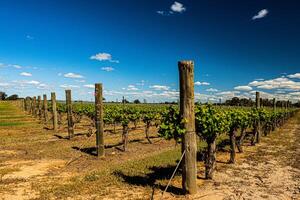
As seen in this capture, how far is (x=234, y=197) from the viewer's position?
7.78 meters

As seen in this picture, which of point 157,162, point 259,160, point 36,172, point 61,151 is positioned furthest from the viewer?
point 61,151

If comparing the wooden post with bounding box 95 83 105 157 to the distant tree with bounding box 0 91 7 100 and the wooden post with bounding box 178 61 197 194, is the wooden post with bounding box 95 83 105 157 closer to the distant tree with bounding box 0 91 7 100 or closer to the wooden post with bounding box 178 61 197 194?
the wooden post with bounding box 178 61 197 194

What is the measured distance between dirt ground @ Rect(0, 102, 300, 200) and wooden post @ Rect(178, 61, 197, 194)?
29.1 inches

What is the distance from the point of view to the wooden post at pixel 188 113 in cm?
766

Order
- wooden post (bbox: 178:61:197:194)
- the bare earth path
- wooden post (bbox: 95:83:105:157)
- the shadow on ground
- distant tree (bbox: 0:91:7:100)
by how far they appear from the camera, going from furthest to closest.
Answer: distant tree (bbox: 0:91:7:100), wooden post (bbox: 95:83:105:157), the shadow on ground, the bare earth path, wooden post (bbox: 178:61:197:194)

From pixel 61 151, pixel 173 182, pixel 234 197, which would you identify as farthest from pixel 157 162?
pixel 61 151

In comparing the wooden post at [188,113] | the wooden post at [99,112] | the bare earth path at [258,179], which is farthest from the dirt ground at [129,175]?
the wooden post at [188,113]

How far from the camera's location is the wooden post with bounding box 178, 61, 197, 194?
25.1 ft

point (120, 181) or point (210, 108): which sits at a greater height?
point (210, 108)

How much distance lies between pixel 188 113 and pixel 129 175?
3554 millimetres

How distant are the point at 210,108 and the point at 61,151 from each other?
29.1 ft

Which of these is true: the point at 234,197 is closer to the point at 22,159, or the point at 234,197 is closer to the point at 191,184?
the point at 191,184

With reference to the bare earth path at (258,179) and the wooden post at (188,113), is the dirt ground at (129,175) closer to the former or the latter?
the bare earth path at (258,179)

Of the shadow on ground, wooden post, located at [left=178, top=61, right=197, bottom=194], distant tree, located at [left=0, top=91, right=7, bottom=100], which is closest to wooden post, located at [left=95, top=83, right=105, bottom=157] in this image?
the shadow on ground
